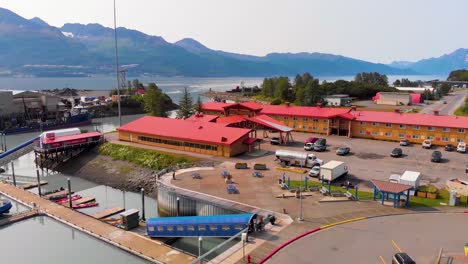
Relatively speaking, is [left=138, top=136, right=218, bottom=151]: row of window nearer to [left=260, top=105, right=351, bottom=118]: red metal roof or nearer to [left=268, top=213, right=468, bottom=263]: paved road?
[left=260, top=105, right=351, bottom=118]: red metal roof

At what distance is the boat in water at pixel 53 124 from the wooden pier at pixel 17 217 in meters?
74.8

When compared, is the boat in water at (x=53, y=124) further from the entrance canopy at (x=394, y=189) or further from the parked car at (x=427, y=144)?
the parked car at (x=427, y=144)

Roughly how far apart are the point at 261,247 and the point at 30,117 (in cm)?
12122

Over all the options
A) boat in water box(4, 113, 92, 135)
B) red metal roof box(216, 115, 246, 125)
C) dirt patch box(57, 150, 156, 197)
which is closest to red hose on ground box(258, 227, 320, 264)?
dirt patch box(57, 150, 156, 197)

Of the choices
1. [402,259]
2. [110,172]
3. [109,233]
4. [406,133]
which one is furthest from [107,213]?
[406,133]

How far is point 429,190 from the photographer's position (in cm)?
4034

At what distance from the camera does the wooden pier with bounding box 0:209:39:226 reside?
42.6 m

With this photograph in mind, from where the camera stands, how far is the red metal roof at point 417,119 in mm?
67062

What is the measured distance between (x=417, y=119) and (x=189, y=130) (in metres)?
45.3

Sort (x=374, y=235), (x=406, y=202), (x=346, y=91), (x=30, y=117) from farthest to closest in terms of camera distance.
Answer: (x=346, y=91)
(x=30, y=117)
(x=406, y=202)
(x=374, y=235)

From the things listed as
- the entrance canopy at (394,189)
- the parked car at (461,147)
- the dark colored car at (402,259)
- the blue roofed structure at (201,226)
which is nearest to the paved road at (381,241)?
the dark colored car at (402,259)

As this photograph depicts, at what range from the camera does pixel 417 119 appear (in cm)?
7088

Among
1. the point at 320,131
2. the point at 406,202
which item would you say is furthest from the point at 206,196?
the point at 320,131

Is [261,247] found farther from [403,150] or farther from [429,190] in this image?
[403,150]
